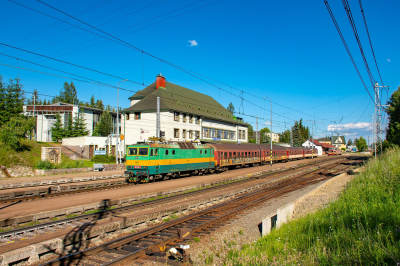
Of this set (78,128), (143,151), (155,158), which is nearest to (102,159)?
(143,151)

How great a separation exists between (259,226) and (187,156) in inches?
607

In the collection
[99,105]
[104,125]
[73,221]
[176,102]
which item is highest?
[99,105]

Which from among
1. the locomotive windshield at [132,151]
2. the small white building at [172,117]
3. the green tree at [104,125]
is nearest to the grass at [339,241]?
the locomotive windshield at [132,151]

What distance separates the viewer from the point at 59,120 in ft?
183

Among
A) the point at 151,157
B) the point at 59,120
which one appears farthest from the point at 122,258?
the point at 59,120

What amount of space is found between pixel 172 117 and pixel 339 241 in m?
38.3

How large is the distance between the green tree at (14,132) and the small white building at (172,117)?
16.8 meters

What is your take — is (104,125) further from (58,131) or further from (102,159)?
(102,159)

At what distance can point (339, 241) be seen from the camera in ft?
21.5

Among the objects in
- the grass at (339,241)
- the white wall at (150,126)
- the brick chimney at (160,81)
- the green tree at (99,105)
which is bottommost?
the grass at (339,241)

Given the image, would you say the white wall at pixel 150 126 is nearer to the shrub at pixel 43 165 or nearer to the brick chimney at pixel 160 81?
the brick chimney at pixel 160 81

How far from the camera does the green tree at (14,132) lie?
29.3 meters

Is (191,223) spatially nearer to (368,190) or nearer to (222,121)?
(368,190)

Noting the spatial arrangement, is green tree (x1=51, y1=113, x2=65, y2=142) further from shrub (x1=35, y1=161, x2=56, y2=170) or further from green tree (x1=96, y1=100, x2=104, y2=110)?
green tree (x1=96, y1=100, x2=104, y2=110)
